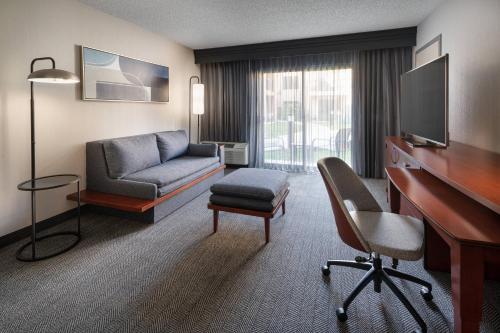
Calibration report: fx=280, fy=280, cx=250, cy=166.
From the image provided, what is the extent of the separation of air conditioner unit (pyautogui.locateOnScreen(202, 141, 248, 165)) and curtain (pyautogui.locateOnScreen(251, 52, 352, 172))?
233 mm

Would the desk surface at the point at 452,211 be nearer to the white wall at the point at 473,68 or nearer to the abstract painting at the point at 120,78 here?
the white wall at the point at 473,68

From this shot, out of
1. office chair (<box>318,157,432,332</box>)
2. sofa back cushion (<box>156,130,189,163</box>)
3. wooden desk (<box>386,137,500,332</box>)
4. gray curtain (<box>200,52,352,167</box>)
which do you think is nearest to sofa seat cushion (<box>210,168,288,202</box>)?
office chair (<box>318,157,432,332</box>)

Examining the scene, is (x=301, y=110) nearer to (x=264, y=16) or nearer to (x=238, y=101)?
(x=238, y=101)

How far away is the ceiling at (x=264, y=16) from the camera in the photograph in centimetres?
313

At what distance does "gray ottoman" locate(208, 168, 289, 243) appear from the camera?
7.95 ft

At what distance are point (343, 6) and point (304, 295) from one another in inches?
123

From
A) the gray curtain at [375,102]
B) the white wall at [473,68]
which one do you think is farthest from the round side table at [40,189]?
the gray curtain at [375,102]

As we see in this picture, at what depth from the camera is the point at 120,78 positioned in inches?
140

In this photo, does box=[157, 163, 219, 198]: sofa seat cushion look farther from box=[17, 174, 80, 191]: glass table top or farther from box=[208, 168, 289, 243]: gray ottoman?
box=[17, 174, 80, 191]: glass table top

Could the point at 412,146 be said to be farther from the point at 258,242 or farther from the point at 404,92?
the point at 258,242

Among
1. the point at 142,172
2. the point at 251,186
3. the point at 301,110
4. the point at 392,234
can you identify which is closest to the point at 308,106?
the point at 301,110

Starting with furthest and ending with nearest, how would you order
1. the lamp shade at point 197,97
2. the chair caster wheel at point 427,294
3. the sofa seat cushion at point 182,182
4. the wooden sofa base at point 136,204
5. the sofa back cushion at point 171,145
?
the lamp shade at point 197,97 < the sofa back cushion at point 171,145 < the sofa seat cushion at point 182,182 < the wooden sofa base at point 136,204 < the chair caster wheel at point 427,294

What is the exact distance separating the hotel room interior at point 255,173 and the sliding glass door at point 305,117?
3 centimetres

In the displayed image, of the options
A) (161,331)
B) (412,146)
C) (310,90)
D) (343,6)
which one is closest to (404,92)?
(412,146)
